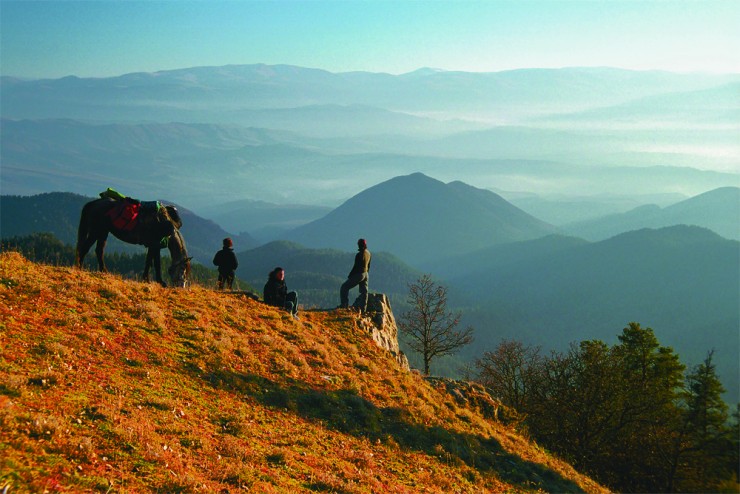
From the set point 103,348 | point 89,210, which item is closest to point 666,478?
point 103,348

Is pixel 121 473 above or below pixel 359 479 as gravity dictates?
above

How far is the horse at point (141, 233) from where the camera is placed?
1764 cm

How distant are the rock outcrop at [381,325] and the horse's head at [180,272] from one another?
9.15 m

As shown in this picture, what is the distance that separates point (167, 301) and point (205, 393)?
6144mm

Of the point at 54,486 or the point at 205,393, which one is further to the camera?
the point at 205,393

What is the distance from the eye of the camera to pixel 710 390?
33.6 metres

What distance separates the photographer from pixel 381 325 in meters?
25.9

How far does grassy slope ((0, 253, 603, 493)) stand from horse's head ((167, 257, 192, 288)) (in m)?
0.85

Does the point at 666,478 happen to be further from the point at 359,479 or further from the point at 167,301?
the point at 167,301

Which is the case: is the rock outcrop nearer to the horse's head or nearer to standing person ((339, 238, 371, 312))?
standing person ((339, 238, 371, 312))

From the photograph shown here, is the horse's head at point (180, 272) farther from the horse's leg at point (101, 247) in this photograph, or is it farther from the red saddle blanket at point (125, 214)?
the horse's leg at point (101, 247)

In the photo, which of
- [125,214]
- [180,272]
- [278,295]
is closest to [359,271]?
[278,295]

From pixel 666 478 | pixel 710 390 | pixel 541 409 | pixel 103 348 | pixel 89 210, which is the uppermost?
pixel 89 210

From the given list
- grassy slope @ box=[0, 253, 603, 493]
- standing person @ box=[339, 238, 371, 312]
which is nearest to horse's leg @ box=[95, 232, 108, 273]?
grassy slope @ box=[0, 253, 603, 493]
